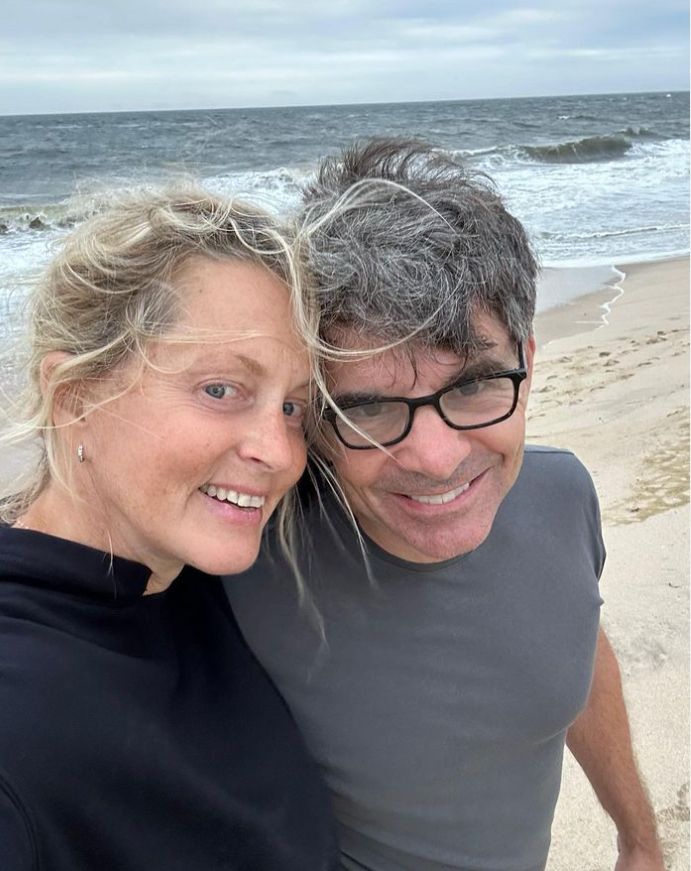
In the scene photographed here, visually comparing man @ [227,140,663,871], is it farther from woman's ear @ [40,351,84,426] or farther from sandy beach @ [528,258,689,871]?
sandy beach @ [528,258,689,871]

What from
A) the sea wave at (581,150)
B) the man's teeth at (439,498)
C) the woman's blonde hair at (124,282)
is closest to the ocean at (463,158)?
the sea wave at (581,150)

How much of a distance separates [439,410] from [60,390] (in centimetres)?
68

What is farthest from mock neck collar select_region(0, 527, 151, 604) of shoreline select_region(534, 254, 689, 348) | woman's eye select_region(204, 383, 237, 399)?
shoreline select_region(534, 254, 689, 348)

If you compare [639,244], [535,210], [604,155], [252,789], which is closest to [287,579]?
[252,789]

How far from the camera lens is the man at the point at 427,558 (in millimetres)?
1501

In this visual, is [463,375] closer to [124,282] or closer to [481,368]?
[481,368]

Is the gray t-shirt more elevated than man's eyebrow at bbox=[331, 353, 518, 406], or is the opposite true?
man's eyebrow at bbox=[331, 353, 518, 406]

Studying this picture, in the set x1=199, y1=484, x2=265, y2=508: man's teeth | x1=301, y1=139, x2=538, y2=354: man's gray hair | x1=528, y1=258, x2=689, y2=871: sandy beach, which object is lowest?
x1=528, y1=258, x2=689, y2=871: sandy beach

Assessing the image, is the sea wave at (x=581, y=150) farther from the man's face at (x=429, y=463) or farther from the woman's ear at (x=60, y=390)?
the woman's ear at (x=60, y=390)

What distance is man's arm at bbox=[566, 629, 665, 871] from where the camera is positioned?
6.89 ft

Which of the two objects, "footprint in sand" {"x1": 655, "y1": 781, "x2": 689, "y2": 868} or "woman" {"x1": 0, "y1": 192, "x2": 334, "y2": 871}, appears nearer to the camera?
"woman" {"x1": 0, "y1": 192, "x2": 334, "y2": 871}

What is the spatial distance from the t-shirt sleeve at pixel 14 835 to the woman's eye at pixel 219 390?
64cm

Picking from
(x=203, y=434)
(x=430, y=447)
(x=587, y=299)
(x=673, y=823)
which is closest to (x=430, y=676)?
(x=430, y=447)

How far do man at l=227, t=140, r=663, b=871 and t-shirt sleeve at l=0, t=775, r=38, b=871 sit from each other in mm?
656
